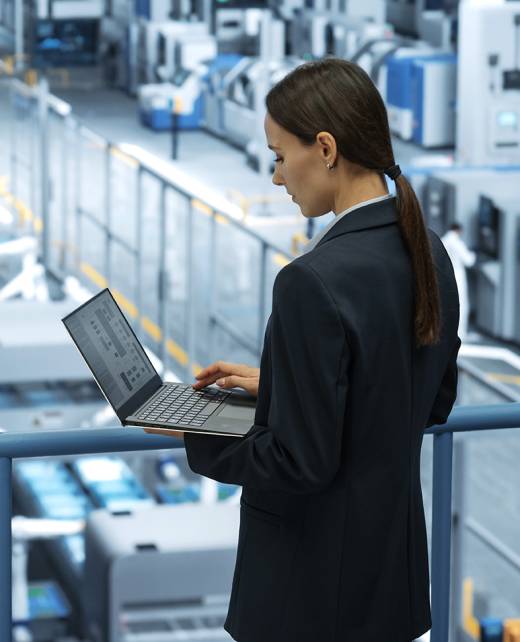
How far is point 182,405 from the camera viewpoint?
222 cm

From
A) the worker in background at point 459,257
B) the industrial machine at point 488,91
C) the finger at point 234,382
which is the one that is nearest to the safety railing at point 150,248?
the worker in background at point 459,257

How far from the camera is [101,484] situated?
→ 8.25 meters

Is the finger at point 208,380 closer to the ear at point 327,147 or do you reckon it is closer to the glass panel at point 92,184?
the ear at point 327,147

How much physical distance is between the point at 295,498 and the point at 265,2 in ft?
85.7

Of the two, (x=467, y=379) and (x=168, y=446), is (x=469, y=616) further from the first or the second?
(x=168, y=446)

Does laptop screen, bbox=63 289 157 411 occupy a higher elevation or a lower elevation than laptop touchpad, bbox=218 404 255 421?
higher

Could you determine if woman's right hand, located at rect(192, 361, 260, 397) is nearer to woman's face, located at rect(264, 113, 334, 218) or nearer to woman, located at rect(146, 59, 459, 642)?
woman, located at rect(146, 59, 459, 642)

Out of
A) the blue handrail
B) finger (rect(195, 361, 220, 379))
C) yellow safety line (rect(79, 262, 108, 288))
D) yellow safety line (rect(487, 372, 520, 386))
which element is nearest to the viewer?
finger (rect(195, 361, 220, 379))

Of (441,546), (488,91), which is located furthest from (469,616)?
(488,91)

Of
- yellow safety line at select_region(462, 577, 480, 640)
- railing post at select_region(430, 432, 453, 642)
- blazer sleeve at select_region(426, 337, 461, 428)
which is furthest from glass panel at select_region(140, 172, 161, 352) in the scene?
blazer sleeve at select_region(426, 337, 461, 428)

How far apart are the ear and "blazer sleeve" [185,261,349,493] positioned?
0.56 ft

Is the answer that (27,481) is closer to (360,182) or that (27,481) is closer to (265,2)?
(360,182)

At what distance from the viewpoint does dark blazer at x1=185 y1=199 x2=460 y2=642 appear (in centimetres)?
193

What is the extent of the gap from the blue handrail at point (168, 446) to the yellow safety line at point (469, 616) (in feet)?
13.2
